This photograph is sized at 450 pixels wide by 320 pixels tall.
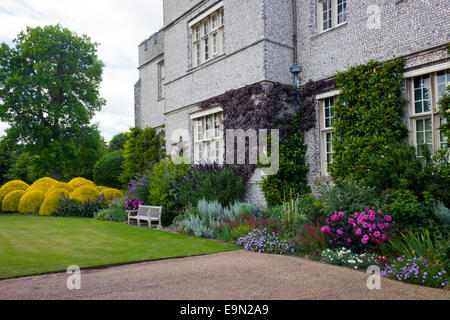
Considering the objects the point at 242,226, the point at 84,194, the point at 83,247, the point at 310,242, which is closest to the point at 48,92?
the point at 84,194

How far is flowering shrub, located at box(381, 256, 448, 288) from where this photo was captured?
14.2 ft

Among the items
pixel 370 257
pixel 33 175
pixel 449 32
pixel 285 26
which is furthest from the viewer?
pixel 33 175

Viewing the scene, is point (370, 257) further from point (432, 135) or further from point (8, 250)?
point (8, 250)

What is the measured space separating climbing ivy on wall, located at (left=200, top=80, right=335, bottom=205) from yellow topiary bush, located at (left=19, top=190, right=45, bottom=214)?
10719 millimetres

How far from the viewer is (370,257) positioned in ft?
17.8

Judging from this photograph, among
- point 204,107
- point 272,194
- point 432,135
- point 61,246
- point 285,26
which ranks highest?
point 285,26

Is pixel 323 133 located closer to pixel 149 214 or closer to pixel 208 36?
pixel 208 36

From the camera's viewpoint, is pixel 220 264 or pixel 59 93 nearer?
pixel 220 264

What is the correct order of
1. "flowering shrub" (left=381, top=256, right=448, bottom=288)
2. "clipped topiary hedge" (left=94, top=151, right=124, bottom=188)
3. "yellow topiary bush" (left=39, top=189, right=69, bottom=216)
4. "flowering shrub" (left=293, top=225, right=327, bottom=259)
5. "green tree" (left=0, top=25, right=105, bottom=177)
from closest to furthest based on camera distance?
"flowering shrub" (left=381, top=256, right=448, bottom=288)
"flowering shrub" (left=293, top=225, right=327, bottom=259)
"yellow topiary bush" (left=39, top=189, right=69, bottom=216)
"clipped topiary hedge" (left=94, top=151, right=124, bottom=188)
"green tree" (left=0, top=25, right=105, bottom=177)

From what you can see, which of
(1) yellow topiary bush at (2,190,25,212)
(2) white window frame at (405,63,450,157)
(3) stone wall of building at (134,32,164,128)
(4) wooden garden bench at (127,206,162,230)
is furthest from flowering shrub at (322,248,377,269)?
(1) yellow topiary bush at (2,190,25,212)

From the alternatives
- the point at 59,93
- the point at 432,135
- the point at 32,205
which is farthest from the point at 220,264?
the point at 59,93

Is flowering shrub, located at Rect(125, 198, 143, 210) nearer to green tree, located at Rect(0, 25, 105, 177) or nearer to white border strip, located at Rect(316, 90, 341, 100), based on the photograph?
white border strip, located at Rect(316, 90, 341, 100)

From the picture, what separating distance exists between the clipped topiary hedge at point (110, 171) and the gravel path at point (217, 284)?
1641cm
